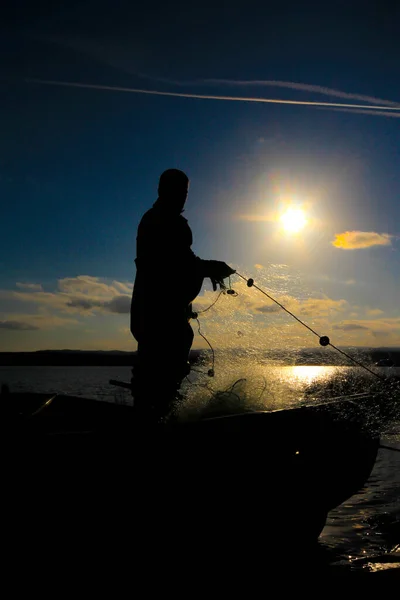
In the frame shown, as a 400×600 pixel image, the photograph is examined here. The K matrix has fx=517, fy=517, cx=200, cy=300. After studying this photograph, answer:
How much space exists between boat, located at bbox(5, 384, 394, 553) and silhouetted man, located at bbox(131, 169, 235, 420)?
1.23 metres

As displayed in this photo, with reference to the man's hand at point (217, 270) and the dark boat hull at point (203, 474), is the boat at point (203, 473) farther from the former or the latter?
the man's hand at point (217, 270)

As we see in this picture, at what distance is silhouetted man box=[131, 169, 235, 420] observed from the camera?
696 centimetres

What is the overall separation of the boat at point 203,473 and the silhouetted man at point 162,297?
1233 millimetres

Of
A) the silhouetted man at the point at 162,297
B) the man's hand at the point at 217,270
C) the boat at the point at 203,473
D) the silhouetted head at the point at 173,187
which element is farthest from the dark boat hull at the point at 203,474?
the silhouetted head at the point at 173,187

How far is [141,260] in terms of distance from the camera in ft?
23.4

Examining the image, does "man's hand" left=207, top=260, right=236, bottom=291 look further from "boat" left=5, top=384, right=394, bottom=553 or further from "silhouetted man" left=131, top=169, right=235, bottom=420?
"boat" left=5, top=384, right=394, bottom=553

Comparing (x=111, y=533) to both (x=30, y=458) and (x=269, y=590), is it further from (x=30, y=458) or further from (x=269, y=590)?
(x=269, y=590)

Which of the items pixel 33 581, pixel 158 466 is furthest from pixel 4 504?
pixel 158 466

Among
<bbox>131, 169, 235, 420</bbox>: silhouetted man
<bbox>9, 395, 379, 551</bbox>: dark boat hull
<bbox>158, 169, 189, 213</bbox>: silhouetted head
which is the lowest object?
<bbox>9, 395, 379, 551</bbox>: dark boat hull

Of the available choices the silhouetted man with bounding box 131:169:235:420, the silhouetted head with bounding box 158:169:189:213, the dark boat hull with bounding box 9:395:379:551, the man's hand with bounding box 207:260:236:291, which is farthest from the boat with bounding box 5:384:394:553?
the silhouetted head with bounding box 158:169:189:213

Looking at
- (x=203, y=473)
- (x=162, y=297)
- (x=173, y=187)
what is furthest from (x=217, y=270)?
(x=203, y=473)

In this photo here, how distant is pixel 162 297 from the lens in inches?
276

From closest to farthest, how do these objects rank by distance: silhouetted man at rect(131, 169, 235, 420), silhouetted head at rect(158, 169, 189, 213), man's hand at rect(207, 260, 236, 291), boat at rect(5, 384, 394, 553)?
boat at rect(5, 384, 394, 553) → silhouetted man at rect(131, 169, 235, 420) → silhouetted head at rect(158, 169, 189, 213) → man's hand at rect(207, 260, 236, 291)

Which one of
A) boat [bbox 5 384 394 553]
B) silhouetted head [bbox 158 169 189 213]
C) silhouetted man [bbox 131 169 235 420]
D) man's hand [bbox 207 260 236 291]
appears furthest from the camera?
man's hand [bbox 207 260 236 291]
